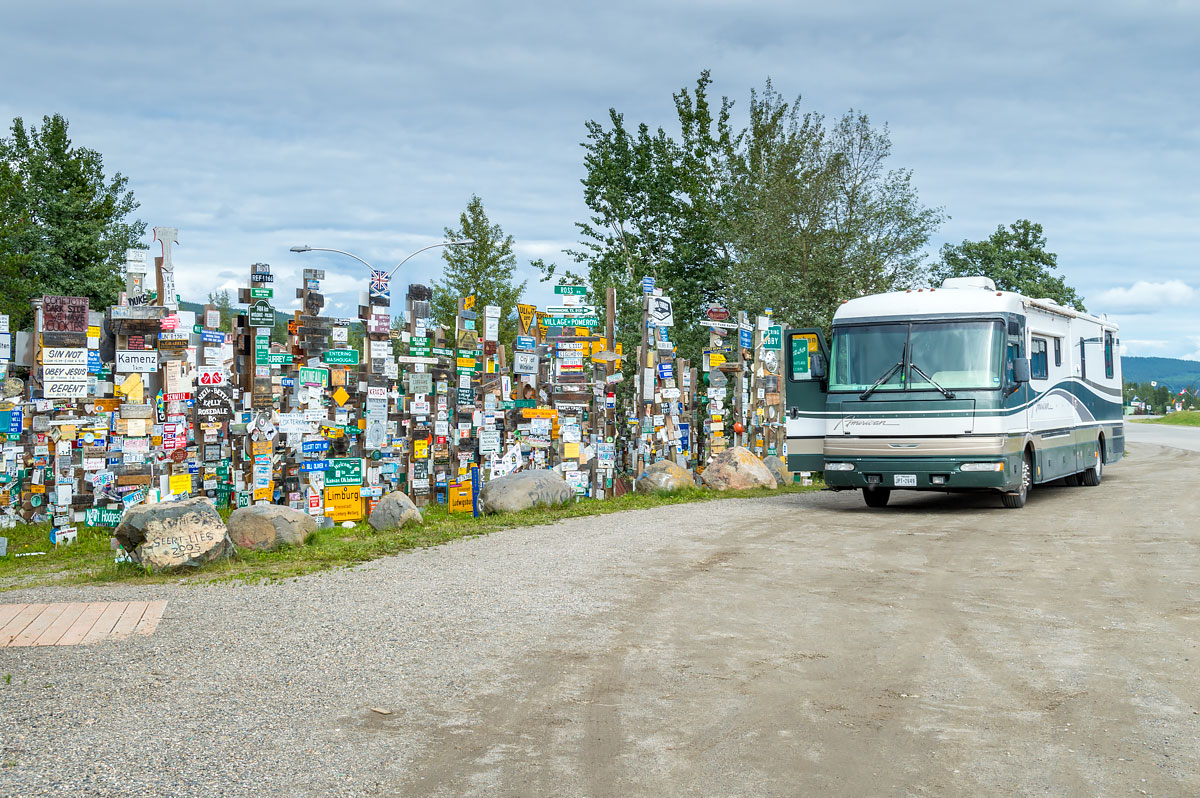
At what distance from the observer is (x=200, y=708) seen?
18.3 ft

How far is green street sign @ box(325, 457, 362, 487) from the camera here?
525 inches

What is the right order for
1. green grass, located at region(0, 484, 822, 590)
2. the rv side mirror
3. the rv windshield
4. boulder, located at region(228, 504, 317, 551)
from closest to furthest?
1. green grass, located at region(0, 484, 822, 590)
2. boulder, located at region(228, 504, 317, 551)
3. the rv windshield
4. the rv side mirror

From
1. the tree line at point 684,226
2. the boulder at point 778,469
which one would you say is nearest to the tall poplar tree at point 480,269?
the tree line at point 684,226

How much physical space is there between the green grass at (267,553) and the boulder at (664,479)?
7.18 feet

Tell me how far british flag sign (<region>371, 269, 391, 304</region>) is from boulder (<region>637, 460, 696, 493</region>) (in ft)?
19.0

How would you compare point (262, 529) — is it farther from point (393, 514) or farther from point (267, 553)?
point (393, 514)

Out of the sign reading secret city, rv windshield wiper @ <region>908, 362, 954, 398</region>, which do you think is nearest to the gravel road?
rv windshield wiper @ <region>908, 362, 954, 398</region>

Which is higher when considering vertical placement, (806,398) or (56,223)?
(56,223)

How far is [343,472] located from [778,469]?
9.64 metres

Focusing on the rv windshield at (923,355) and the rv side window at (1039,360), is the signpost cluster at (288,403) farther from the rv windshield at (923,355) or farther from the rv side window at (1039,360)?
the rv side window at (1039,360)

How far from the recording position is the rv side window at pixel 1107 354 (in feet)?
67.2

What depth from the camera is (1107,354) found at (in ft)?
67.7

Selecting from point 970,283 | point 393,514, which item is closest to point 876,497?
point 970,283

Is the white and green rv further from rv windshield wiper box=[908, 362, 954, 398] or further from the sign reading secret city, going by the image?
the sign reading secret city
